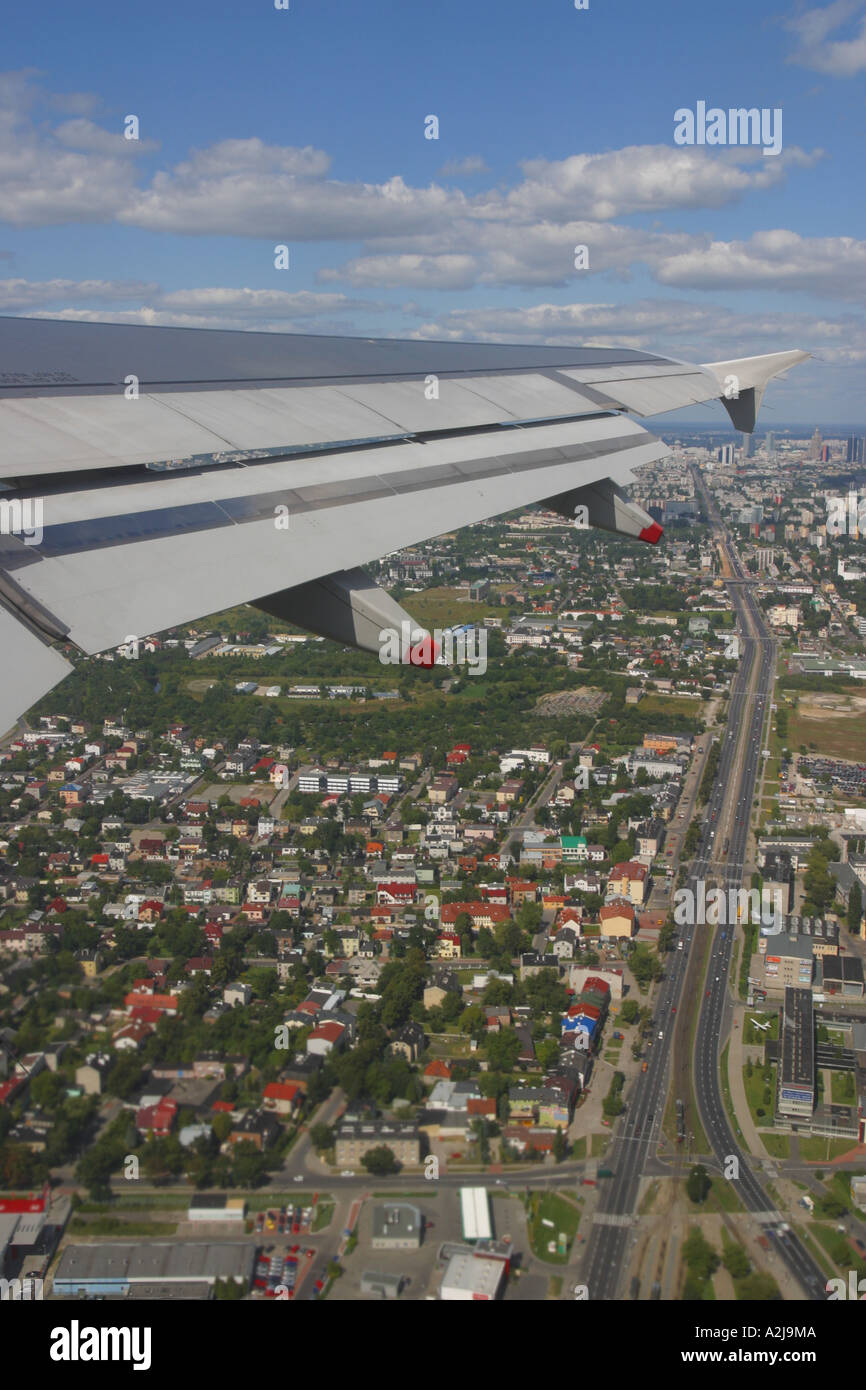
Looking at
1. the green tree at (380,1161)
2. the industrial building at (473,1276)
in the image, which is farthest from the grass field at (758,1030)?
the industrial building at (473,1276)

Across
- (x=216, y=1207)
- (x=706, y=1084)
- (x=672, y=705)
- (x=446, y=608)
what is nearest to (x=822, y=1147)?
(x=706, y=1084)

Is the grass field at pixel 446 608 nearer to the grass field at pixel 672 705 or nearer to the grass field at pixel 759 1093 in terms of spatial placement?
the grass field at pixel 672 705

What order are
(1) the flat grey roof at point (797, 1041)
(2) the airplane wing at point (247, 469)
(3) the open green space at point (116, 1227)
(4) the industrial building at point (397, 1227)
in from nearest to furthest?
(2) the airplane wing at point (247, 469) < (3) the open green space at point (116, 1227) < (4) the industrial building at point (397, 1227) < (1) the flat grey roof at point (797, 1041)

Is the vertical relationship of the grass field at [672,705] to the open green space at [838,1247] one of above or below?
above

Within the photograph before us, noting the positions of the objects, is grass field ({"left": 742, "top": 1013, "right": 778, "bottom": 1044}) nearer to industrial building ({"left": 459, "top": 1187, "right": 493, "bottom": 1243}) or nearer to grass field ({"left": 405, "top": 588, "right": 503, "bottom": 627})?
industrial building ({"left": 459, "top": 1187, "right": 493, "bottom": 1243})

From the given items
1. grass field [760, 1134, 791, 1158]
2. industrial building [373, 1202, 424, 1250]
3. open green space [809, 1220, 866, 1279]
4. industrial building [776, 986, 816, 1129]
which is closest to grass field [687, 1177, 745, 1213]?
open green space [809, 1220, 866, 1279]

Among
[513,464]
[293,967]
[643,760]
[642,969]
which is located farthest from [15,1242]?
[643,760]
